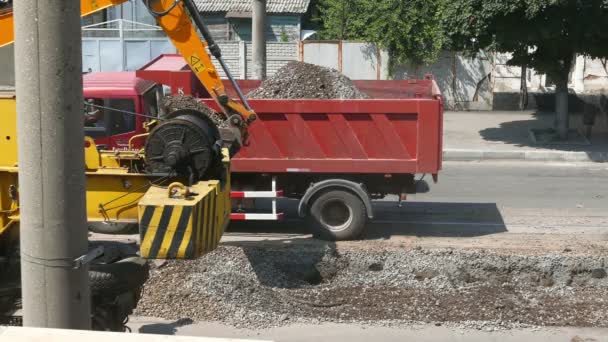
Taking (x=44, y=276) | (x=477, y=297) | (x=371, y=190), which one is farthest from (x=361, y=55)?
(x=44, y=276)

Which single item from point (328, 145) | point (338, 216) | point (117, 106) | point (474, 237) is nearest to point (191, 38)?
point (117, 106)

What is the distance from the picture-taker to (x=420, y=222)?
45.3 ft

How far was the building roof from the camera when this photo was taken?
37594 mm

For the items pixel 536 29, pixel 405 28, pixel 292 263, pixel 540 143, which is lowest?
pixel 292 263

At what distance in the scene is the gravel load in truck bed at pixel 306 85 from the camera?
12766 mm

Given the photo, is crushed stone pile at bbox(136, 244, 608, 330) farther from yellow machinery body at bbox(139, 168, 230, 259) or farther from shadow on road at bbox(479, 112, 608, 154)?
shadow on road at bbox(479, 112, 608, 154)

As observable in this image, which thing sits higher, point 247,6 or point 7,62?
point 247,6

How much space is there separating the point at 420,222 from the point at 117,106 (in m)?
4.99

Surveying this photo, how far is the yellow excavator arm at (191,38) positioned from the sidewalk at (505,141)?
34.2ft

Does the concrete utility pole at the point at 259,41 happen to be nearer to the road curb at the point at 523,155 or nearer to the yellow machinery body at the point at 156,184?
the road curb at the point at 523,155

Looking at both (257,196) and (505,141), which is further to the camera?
(505,141)

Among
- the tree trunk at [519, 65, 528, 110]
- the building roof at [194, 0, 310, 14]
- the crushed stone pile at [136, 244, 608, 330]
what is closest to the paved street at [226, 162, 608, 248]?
the crushed stone pile at [136, 244, 608, 330]

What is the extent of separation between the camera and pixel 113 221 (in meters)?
9.80

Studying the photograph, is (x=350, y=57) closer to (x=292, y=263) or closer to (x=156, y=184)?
(x=292, y=263)
